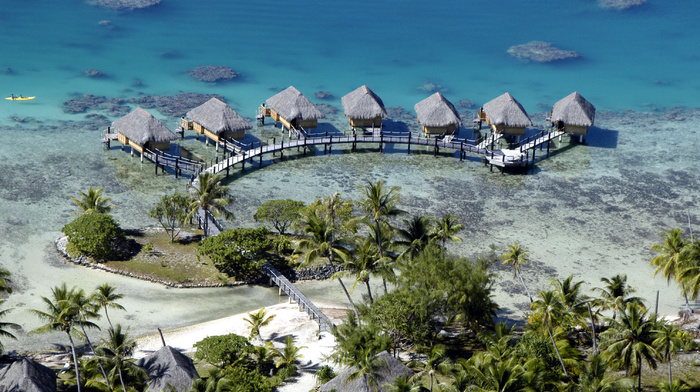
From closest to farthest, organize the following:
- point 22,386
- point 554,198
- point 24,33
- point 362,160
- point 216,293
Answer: point 22,386, point 216,293, point 554,198, point 362,160, point 24,33

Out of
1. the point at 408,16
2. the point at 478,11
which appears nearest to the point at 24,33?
the point at 408,16

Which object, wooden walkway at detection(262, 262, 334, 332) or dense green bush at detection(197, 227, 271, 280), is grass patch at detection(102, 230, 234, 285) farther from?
wooden walkway at detection(262, 262, 334, 332)

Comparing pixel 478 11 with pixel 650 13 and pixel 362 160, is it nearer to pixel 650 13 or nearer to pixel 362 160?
pixel 650 13

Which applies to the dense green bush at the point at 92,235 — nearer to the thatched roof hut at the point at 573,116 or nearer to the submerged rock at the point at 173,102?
the submerged rock at the point at 173,102

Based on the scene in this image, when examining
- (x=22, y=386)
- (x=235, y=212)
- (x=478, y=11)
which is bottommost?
(x=22, y=386)

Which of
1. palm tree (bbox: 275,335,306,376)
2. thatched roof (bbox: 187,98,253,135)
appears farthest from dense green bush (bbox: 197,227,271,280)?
thatched roof (bbox: 187,98,253,135)

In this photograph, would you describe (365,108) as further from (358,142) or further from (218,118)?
(218,118)

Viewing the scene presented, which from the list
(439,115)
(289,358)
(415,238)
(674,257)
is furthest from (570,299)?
(439,115)
